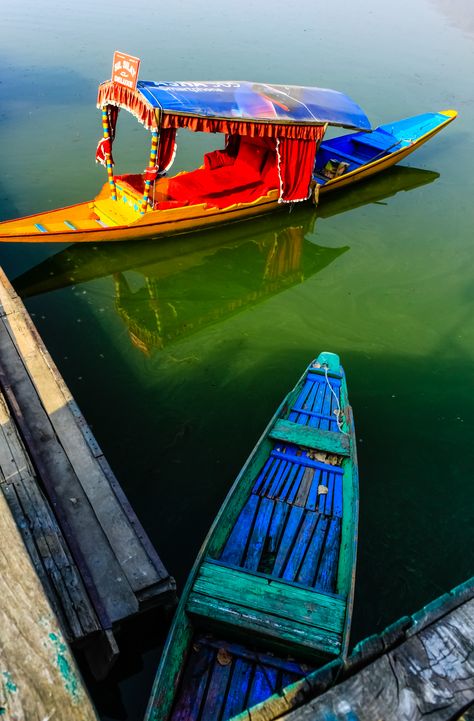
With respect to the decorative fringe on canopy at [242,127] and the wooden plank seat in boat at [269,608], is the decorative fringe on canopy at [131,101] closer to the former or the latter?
the decorative fringe on canopy at [242,127]

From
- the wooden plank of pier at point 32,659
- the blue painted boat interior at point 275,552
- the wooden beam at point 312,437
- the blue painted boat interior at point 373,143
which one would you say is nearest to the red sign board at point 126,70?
the blue painted boat interior at point 373,143

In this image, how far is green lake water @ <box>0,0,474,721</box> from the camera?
480 centimetres

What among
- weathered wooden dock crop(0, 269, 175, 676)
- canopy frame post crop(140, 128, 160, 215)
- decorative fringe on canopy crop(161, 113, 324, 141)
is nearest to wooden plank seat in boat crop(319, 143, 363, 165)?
decorative fringe on canopy crop(161, 113, 324, 141)

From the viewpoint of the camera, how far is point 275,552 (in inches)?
154

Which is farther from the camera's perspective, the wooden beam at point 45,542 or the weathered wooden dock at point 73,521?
the weathered wooden dock at point 73,521

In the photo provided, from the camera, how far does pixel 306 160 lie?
9477 mm

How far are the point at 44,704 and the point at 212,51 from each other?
2121 cm

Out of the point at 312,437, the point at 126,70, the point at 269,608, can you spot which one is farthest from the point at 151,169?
the point at 269,608

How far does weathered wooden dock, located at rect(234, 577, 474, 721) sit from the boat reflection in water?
588cm

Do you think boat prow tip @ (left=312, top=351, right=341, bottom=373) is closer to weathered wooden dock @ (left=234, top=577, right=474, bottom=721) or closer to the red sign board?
weathered wooden dock @ (left=234, top=577, right=474, bottom=721)

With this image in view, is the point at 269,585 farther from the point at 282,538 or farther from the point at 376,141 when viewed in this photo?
the point at 376,141

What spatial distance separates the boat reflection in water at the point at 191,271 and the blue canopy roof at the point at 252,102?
1.89 metres

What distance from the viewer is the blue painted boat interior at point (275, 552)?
310cm

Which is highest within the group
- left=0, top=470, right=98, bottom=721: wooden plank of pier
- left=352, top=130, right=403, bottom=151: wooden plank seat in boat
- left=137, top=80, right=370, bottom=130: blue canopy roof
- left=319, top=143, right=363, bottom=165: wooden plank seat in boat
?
left=137, top=80, right=370, bottom=130: blue canopy roof
